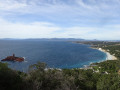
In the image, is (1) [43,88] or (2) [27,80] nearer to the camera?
(1) [43,88]

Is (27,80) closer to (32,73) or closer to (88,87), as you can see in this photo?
(32,73)

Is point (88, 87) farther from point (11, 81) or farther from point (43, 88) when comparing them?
point (11, 81)

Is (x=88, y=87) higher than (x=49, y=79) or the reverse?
the reverse

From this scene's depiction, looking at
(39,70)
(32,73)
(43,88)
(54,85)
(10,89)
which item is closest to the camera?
(10,89)

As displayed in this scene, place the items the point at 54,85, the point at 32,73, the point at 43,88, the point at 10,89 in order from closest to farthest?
the point at 10,89, the point at 43,88, the point at 54,85, the point at 32,73

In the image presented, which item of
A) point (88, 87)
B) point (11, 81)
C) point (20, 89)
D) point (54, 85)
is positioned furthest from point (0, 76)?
point (88, 87)

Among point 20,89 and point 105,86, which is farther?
point 105,86

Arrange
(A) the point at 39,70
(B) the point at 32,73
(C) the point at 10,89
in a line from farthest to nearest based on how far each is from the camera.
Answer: (A) the point at 39,70, (B) the point at 32,73, (C) the point at 10,89

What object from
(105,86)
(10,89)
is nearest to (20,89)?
(10,89)

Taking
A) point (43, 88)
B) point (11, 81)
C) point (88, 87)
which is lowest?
point (88, 87)
